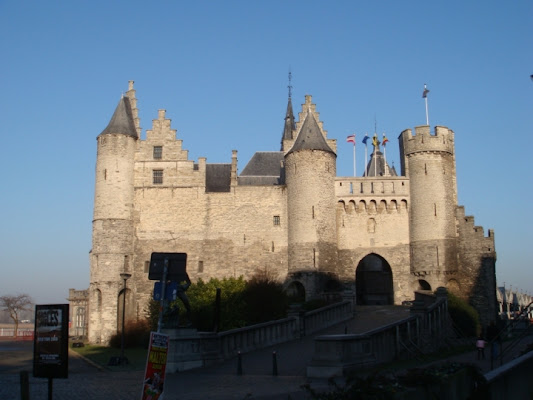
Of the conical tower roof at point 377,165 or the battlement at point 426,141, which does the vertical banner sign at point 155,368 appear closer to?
the battlement at point 426,141

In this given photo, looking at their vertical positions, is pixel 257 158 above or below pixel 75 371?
above

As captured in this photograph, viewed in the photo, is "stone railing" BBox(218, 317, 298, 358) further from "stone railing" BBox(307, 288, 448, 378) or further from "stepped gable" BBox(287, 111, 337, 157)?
"stepped gable" BBox(287, 111, 337, 157)

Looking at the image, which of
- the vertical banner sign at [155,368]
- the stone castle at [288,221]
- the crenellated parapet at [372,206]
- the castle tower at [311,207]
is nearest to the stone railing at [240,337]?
the vertical banner sign at [155,368]

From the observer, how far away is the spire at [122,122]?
41375 millimetres

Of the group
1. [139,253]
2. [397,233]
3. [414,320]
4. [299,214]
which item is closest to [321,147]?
[299,214]

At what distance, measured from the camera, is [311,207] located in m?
40.0

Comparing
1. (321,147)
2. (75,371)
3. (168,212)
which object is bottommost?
(75,371)

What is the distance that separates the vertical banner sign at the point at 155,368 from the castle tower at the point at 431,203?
32.0m

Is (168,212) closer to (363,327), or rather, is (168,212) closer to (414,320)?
(363,327)

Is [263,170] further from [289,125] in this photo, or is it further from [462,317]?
[462,317]

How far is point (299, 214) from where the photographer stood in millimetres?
40219

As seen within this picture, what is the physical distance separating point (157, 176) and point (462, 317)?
21540mm

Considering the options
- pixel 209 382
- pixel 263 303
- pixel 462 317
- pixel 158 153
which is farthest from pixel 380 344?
pixel 158 153

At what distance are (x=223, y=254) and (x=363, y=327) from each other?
16706mm
